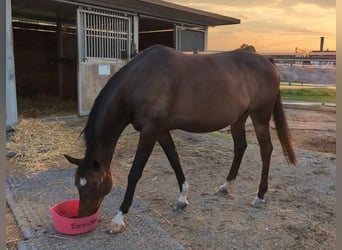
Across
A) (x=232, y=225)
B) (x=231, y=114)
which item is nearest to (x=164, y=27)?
(x=231, y=114)

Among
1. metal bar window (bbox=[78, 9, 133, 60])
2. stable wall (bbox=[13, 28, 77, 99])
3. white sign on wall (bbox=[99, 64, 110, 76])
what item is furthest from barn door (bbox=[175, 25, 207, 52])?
stable wall (bbox=[13, 28, 77, 99])

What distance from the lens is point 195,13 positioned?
24.2 ft

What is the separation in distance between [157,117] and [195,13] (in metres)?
5.49

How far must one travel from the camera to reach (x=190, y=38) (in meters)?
8.59

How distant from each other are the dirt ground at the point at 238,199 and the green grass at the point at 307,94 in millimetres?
5160

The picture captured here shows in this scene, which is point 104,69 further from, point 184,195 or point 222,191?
point 184,195

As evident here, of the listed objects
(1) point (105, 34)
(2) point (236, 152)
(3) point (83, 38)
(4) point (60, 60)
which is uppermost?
(1) point (105, 34)

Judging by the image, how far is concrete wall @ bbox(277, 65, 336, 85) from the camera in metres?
7.99

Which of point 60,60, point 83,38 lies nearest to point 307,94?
point 83,38

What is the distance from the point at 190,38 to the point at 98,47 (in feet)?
9.34

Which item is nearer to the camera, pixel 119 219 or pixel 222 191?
pixel 119 219

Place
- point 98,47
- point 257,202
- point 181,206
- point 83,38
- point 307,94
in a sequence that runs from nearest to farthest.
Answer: point 181,206 → point 257,202 → point 83,38 → point 98,47 → point 307,94

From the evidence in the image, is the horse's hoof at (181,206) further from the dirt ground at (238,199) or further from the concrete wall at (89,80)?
the concrete wall at (89,80)

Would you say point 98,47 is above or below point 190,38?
below
